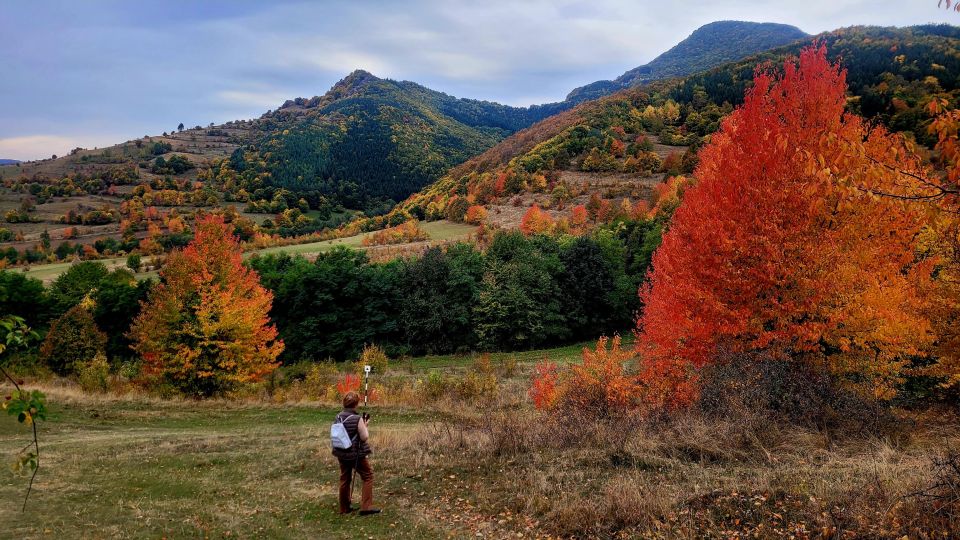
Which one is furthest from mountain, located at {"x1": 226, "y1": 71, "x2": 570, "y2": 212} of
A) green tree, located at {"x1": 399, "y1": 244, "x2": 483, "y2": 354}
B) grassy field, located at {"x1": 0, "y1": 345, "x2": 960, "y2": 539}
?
grassy field, located at {"x1": 0, "y1": 345, "x2": 960, "y2": 539}

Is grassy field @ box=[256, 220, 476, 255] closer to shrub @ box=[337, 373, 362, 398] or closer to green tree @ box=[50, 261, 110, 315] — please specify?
green tree @ box=[50, 261, 110, 315]

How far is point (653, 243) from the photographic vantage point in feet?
187

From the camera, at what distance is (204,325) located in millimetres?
26250

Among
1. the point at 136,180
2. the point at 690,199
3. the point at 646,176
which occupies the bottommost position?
the point at 690,199

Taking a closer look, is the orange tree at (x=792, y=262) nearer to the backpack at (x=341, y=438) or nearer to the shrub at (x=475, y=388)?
the backpack at (x=341, y=438)

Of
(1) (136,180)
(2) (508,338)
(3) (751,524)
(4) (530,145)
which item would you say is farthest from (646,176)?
(1) (136,180)

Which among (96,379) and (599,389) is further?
(96,379)

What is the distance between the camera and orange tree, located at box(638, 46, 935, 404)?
42.3 feet

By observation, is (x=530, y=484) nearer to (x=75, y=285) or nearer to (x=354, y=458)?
(x=354, y=458)

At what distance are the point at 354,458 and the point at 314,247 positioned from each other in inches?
2732

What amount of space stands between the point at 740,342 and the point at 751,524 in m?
7.95

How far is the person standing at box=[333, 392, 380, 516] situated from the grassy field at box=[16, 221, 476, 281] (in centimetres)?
5545

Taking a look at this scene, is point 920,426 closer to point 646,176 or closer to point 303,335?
point 303,335

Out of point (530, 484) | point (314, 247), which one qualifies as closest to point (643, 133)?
point (314, 247)
